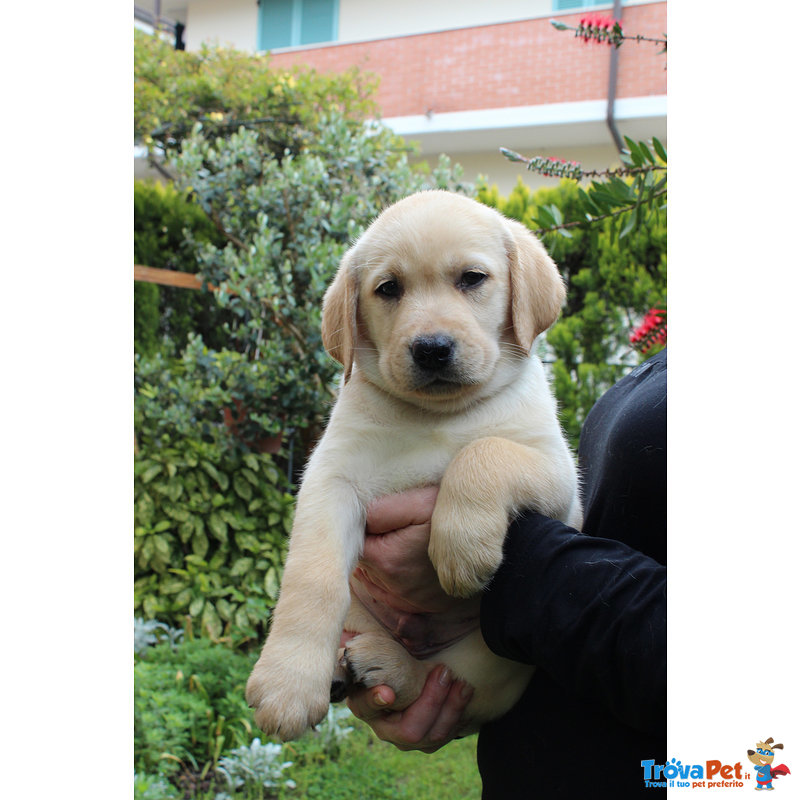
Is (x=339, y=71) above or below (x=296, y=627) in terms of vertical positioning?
above

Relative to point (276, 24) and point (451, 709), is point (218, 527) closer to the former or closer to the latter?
point (451, 709)

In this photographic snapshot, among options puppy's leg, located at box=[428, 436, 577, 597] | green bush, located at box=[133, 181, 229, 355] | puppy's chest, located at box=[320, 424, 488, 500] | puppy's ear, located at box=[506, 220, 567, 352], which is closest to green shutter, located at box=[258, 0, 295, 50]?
green bush, located at box=[133, 181, 229, 355]

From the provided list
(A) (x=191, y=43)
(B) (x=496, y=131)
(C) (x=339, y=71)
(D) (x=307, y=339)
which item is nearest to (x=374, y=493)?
(D) (x=307, y=339)

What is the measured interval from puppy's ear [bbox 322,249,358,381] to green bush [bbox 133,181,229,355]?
4.10 metres

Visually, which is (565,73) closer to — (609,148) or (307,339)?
(609,148)

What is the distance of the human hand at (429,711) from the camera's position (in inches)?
73.7

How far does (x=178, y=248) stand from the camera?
645 cm

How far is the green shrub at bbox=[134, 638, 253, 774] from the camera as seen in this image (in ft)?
12.6

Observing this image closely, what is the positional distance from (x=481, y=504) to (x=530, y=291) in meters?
0.75

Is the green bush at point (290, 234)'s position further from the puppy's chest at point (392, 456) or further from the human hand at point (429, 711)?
the human hand at point (429, 711)

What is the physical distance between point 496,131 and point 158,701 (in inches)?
351

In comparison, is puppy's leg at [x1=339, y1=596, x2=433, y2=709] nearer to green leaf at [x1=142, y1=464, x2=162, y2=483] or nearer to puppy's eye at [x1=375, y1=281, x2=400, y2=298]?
puppy's eye at [x1=375, y1=281, x2=400, y2=298]

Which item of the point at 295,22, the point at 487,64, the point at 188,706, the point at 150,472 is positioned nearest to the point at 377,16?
the point at 295,22
